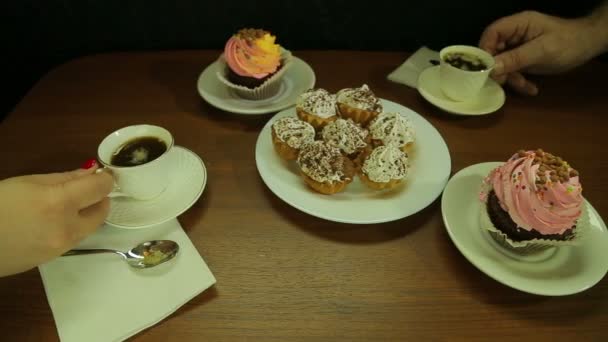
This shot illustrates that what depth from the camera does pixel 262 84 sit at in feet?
5.23

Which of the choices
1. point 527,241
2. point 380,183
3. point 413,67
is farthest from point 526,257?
point 413,67

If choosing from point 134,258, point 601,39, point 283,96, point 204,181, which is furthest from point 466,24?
point 134,258

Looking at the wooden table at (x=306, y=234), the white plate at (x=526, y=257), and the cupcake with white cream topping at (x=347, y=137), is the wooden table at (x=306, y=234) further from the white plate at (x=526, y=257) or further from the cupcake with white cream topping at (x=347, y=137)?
the cupcake with white cream topping at (x=347, y=137)

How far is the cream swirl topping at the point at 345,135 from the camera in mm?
1345

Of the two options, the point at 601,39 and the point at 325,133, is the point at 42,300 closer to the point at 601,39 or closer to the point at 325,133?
the point at 325,133

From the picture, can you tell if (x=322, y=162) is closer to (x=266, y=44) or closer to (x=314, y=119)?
(x=314, y=119)

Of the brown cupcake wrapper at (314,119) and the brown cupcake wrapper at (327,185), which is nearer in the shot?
the brown cupcake wrapper at (327,185)

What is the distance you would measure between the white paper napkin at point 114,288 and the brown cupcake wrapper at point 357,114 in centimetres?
75

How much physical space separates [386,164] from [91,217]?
82 cm

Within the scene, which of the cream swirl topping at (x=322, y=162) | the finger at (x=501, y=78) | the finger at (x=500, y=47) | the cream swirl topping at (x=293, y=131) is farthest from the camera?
the finger at (x=500, y=47)

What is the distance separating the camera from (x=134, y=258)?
102cm

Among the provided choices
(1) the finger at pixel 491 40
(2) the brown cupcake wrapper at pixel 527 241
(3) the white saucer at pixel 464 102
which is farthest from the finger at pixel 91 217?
(1) the finger at pixel 491 40

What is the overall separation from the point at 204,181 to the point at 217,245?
0.71 ft

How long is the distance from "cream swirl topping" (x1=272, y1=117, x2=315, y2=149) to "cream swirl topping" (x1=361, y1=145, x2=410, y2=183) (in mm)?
216
